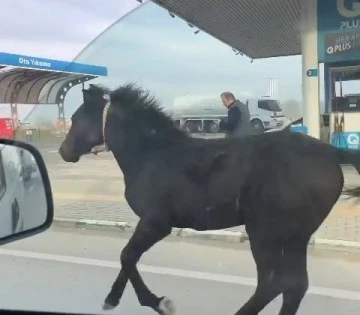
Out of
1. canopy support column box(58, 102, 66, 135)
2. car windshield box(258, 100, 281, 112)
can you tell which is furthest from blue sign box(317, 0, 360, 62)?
canopy support column box(58, 102, 66, 135)

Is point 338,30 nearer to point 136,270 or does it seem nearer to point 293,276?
point 293,276

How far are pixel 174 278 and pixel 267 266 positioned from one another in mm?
Answer: 651

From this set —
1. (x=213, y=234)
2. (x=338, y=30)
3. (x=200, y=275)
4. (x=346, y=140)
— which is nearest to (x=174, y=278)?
(x=200, y=275)

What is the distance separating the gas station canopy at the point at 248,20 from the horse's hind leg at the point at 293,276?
806mm

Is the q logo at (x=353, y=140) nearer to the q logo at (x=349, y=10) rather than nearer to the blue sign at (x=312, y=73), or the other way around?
the blue sign at (x=312, y=73)

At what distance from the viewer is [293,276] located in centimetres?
238

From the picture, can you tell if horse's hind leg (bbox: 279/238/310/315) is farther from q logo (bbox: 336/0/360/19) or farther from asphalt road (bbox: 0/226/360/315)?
q logo (bbox: 336/0/360/19)

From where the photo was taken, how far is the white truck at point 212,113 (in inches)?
95.8

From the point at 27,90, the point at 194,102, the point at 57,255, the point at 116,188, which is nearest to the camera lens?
the point at 194,102

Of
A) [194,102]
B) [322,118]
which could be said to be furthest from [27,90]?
[322,118]

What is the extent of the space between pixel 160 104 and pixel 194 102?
15 centimetres

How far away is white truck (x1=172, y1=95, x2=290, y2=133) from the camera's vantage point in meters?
2.43

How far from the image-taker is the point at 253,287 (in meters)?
2.46

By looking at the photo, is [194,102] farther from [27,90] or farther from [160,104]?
[27,90]
